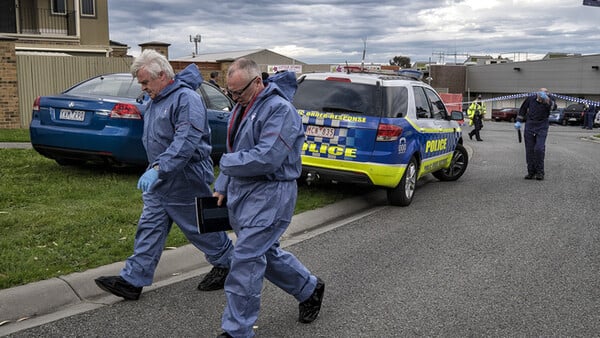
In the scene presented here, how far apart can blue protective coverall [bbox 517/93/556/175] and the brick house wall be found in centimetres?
1309

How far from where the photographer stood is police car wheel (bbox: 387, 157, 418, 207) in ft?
27.8

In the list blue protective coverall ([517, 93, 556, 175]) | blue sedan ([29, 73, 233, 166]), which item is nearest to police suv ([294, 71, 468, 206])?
blue sedan ([29, 73, 233, 166])

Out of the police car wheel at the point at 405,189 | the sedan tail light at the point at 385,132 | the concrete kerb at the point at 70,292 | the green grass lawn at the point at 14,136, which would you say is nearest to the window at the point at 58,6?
the green grass lawn at the point at 14,136

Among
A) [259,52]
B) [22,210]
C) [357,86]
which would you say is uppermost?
[259,52]

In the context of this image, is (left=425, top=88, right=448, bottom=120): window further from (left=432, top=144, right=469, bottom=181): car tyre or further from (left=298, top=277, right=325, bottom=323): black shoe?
(left=298, top=277, right=325, bottom=323): black shoe

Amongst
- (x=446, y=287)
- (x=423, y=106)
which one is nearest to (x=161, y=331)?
(x=446, y=287)

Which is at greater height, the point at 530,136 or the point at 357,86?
Answer: the point at 357,86

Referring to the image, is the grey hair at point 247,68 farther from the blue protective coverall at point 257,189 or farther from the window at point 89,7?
the window at point 89,7

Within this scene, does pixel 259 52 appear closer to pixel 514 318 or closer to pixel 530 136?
pixel 530 136

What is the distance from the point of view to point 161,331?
13.8 ft

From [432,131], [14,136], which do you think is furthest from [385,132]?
[14,136]

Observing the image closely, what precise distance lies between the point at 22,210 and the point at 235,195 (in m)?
3.91

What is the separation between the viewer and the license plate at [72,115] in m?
8.36

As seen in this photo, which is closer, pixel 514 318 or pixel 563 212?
pixel 514 318
